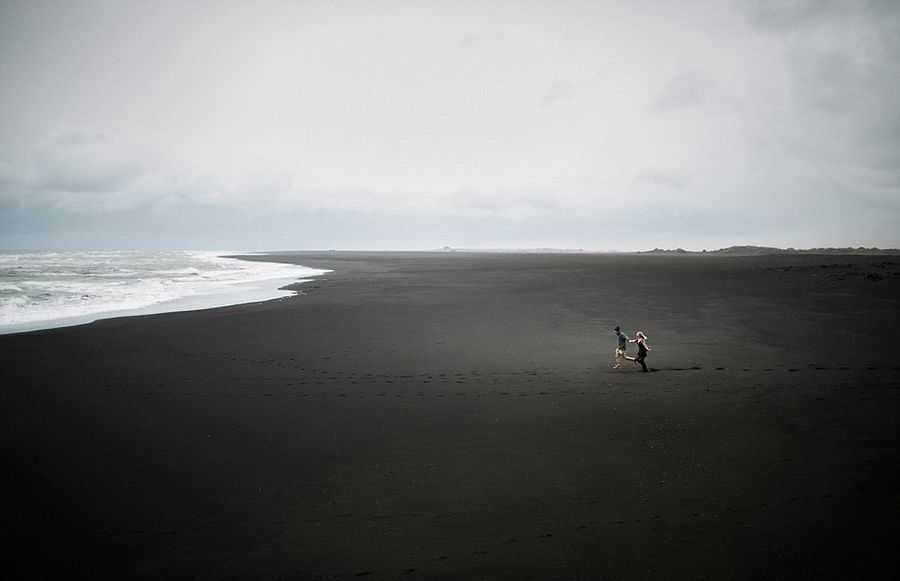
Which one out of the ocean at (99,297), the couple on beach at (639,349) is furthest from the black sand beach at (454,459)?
the ocean at (99,297)

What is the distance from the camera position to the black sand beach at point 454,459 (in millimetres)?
4988

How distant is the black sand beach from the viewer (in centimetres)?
499

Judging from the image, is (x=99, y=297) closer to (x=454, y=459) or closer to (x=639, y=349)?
(x=454, y=459)

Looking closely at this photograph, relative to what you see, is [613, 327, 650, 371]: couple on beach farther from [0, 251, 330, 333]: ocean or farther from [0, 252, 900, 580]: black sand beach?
[0, 251, 330, 333]: ocean

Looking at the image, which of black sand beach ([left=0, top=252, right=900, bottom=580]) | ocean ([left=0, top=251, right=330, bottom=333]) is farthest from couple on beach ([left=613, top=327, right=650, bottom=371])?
ocean ([left=0, top=251, right=330, bottom=333])

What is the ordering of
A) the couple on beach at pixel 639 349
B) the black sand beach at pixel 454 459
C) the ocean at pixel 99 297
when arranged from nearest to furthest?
the black sand beach at pixel 454 459 → the couple on beach at pixel 639 349 → the ocean at pixel 99 297

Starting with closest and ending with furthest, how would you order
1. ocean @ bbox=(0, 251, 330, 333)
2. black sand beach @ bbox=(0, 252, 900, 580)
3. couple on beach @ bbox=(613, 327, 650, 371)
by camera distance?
black sand beach @ bbox=(0, 252, 900, 580) < couple on beach @ bbox=(613, 327, 650, 371) < ocean @ bbox=(0, 251, 330, 333)

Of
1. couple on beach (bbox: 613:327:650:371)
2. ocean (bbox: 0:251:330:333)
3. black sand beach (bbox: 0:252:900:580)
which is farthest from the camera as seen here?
ocean (bbox: 0:251:330:333)

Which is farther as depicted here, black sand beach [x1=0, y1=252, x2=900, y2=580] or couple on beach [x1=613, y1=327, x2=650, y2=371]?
couple on beach [x1=613, y1=327, x2=650, y2=371]

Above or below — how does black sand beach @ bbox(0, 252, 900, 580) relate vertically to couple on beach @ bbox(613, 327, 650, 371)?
below

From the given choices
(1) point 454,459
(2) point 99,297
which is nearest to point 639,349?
(1) point 454,459

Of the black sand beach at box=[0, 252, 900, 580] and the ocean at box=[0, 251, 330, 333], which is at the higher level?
the ocean at box=[0, 251, 330, 333]

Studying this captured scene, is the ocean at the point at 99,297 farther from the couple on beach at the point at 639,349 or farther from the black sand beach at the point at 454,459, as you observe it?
the couple on beach at the point at 639,349

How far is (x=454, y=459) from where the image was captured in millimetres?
7273
